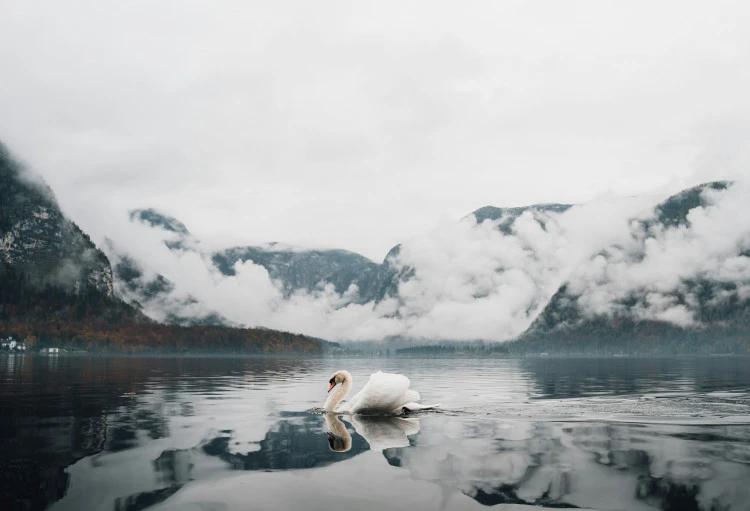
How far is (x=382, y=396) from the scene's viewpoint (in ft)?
92.0

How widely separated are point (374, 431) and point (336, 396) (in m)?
7.82

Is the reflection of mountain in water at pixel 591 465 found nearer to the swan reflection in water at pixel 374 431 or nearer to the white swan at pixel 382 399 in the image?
the swan reflection in water at pixel 374 431

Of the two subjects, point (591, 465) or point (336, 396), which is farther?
point (336, 396)

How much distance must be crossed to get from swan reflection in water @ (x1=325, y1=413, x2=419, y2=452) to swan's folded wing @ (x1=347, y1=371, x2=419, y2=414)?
450 mm

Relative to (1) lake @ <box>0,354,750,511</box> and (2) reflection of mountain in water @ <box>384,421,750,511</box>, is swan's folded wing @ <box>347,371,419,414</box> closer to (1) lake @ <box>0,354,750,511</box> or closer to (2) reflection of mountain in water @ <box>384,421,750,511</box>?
(1) lake @ <box>0,354,750,511</box>

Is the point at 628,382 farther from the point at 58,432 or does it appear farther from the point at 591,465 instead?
the point at 58,432

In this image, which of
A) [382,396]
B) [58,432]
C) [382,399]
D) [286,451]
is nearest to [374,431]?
[382,396]

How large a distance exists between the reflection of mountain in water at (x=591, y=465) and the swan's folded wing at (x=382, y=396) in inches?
231

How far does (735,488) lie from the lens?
13102 mm

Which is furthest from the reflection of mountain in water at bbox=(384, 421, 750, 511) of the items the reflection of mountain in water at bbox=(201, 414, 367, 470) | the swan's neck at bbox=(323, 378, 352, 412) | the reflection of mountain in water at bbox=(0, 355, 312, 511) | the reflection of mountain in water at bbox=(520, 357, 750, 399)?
the reflection of mountain in water at bbox=(520, 357, 750, 399)

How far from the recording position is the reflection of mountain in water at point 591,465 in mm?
12484

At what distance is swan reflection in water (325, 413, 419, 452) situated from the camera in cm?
1953

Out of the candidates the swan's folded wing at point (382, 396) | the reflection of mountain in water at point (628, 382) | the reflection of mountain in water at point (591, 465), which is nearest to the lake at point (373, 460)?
the reflection of mountain in water at point (591, 465)

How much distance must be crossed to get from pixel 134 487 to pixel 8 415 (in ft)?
53.9
